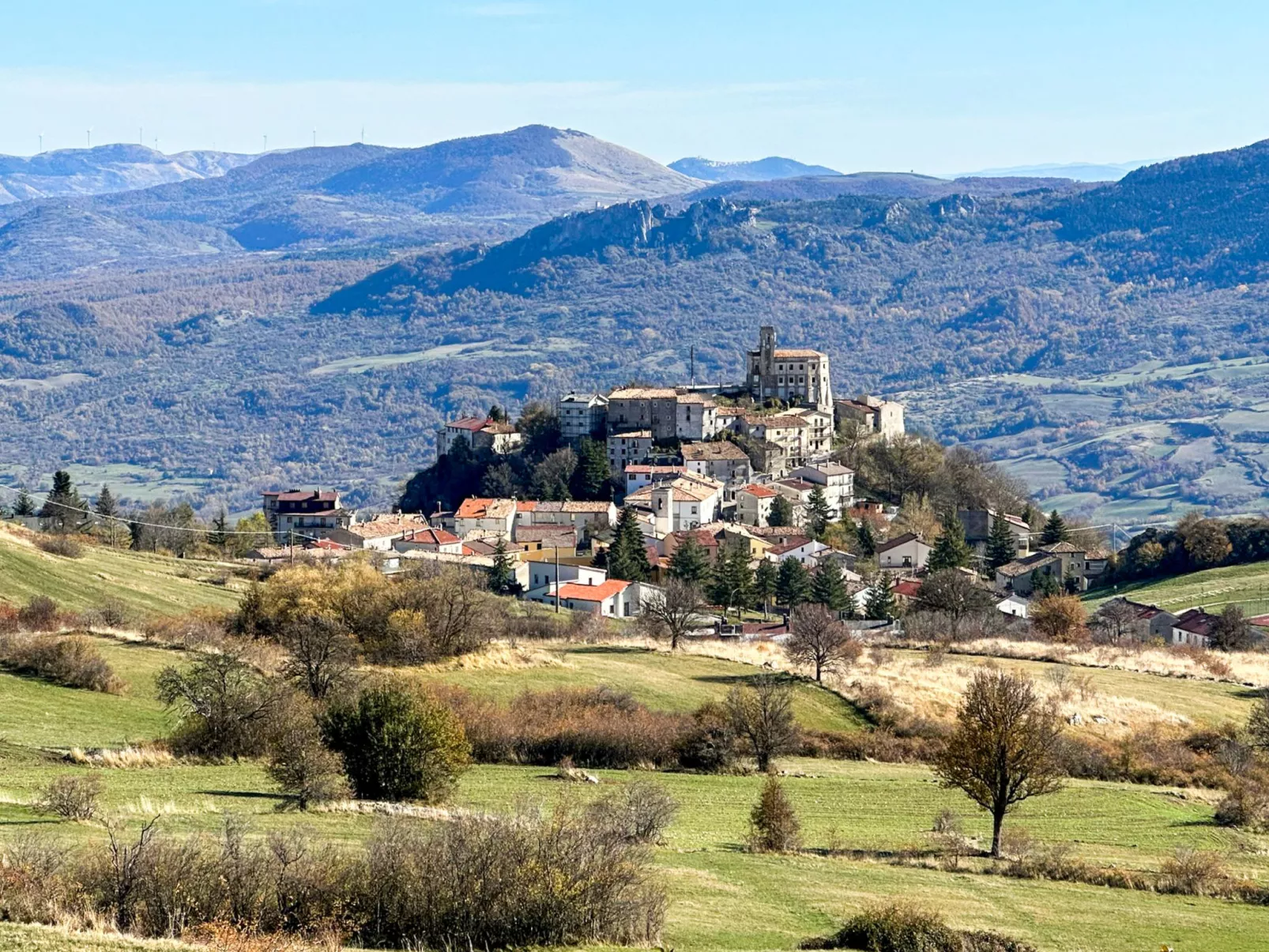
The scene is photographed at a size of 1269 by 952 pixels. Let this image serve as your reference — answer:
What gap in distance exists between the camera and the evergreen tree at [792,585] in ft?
252

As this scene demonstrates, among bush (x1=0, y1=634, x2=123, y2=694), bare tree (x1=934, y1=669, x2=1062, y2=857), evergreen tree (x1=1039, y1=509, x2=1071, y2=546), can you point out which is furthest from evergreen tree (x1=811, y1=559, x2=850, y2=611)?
bare tree (x1=934, y1=669, x2=1062, y2=857)

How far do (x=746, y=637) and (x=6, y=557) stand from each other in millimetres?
27329

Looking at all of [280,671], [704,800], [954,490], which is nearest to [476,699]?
[280,671]

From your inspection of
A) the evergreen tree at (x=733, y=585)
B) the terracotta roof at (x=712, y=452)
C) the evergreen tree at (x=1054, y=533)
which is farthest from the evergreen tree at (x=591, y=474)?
the evergreen tree at (x=1054, y=533)

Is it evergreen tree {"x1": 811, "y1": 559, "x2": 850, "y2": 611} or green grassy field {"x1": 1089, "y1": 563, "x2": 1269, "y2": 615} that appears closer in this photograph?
evergreen tree {"x1": 811, "y1": 559, "x2": 850, "y2": 611}

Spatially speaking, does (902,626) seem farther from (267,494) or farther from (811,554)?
(267,494)

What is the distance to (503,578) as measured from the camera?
78375mm

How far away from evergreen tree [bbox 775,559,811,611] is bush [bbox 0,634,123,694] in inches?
1589

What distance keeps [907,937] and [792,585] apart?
5610 cm

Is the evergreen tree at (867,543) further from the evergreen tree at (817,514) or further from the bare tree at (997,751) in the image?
the bare tree at (997,751)

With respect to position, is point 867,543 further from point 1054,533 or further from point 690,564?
point 690,564

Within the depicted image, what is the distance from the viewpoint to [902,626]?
70.0 m

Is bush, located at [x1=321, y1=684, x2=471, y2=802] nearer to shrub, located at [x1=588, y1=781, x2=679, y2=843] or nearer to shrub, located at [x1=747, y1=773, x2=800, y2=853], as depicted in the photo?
shrub, located at [x1=588, y1=781, x2=679, y2=843]

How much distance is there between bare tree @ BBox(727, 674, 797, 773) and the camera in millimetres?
38688
